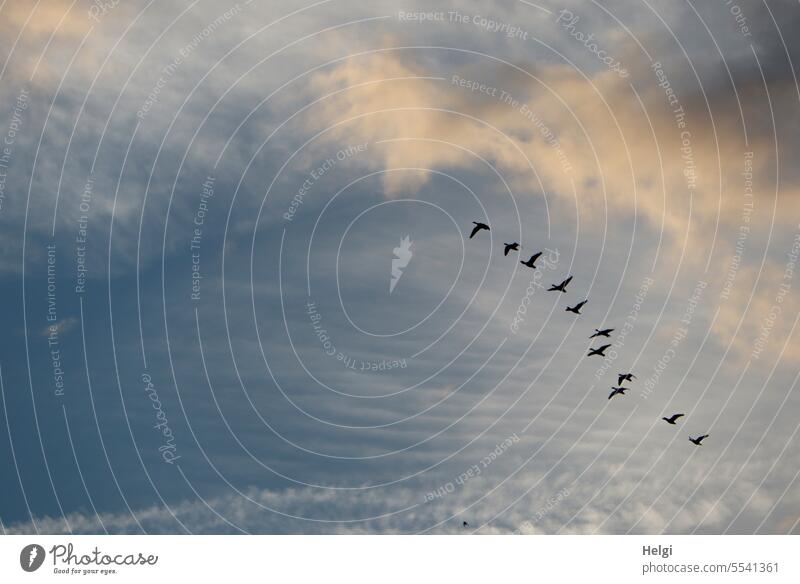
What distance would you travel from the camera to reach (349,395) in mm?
138375
